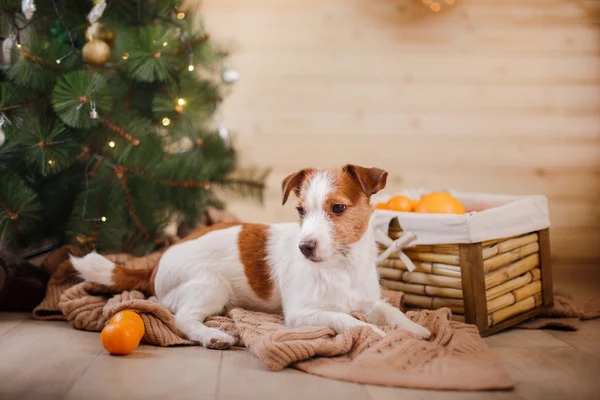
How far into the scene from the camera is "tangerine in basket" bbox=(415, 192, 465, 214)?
2475mm

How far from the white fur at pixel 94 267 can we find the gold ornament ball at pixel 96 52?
0.82 m

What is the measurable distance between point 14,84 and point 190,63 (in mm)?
744

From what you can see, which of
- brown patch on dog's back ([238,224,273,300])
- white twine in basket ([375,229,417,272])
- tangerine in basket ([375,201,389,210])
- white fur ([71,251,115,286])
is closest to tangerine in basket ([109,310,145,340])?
white fur ([71,251,115,286])

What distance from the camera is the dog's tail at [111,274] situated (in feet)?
7.58

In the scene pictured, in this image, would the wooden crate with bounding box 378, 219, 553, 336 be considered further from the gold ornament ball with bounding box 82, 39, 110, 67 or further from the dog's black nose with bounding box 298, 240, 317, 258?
the gold ornament ball with bounding box 82, 39, 110, 67

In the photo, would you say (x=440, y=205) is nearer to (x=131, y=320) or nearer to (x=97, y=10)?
(x=131, y=320)

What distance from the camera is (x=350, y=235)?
2.11 meters

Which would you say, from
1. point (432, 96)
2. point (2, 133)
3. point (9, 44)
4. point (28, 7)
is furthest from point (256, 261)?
point (432, 96)

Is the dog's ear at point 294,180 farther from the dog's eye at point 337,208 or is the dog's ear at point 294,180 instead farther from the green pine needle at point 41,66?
the green pine needle at point 41,66

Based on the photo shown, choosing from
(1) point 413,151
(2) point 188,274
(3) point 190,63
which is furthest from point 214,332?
(1) point 413,151

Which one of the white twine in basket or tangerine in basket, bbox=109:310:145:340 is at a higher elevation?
the white twine in basket

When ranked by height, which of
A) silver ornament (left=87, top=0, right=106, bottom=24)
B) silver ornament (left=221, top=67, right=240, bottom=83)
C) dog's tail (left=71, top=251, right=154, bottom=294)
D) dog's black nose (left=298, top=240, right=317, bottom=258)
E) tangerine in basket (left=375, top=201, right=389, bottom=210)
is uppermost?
silver ornament (left=87, top=0, right=106, bottom=24)

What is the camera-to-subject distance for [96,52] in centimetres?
251

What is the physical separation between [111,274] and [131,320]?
407mm
